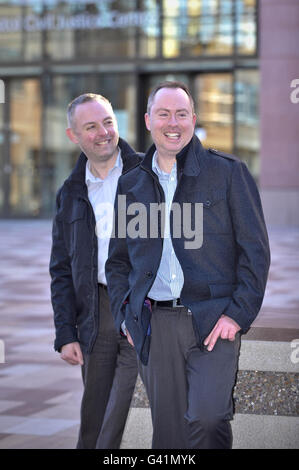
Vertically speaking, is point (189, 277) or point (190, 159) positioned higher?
point (190, 159)

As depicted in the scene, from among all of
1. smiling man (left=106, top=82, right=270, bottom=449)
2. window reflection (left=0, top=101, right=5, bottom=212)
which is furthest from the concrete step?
window reflection (left=0, top=101, right=5, bottom=212)

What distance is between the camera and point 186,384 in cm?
346

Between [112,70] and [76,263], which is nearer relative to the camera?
[76,263]

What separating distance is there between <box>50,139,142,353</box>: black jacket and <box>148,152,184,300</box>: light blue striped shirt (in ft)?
1.89

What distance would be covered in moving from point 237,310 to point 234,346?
6.5 inches

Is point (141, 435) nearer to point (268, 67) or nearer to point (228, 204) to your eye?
point (228, 204)

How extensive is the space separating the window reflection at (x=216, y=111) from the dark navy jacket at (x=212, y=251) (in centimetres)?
2166

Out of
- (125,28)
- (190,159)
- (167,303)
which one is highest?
(125,28)

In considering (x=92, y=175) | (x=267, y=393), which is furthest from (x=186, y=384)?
(x=92, y=175)

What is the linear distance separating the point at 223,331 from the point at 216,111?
22307 millimetres

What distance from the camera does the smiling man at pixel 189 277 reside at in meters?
3.31

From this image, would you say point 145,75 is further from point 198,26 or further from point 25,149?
point 25,149

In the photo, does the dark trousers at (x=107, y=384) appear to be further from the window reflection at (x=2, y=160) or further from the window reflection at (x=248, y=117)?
the window reflection at (x=2, y=160)

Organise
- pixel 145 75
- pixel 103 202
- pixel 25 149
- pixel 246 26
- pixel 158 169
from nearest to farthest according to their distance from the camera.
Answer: pixel 158 169
pixel 103 202
pixel 246 26
pixel 145 75
pixel 25 149
